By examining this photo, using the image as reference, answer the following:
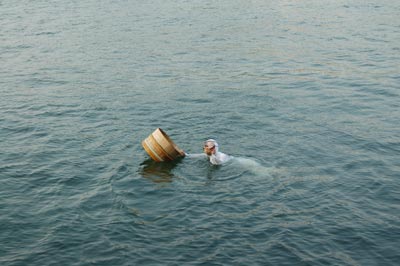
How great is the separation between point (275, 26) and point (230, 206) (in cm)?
2803

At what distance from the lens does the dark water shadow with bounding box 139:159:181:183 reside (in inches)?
675

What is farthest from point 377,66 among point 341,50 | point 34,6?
point 34,6

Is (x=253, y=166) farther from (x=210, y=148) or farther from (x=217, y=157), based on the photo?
(x=210, y=148)

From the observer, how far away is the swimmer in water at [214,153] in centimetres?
1723

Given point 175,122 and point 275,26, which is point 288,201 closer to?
point 175,122

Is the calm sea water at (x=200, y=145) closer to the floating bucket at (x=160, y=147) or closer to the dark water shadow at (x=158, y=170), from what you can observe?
the dark water shadow at (x=158, y=170)

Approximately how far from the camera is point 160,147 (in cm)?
1739

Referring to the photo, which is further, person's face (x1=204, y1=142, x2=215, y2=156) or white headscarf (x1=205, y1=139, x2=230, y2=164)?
white headscarf (x1=205, y1=139, x2=230, y2=164)

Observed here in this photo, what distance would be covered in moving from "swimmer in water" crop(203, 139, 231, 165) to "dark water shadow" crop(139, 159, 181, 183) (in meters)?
1.25

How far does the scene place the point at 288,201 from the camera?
51.0 feet

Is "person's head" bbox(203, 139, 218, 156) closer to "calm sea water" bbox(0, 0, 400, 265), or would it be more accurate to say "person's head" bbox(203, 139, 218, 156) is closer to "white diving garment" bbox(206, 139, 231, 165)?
"white diving garment" bbox(206, 139, 231, 165)

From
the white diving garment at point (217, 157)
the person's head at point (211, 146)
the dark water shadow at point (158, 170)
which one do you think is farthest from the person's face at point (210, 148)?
the dark water shadow at point (158, 170)

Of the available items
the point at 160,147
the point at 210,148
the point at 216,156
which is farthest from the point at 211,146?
the point at 160,147

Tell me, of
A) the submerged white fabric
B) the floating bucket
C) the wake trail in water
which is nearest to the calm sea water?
the wake trail in water
